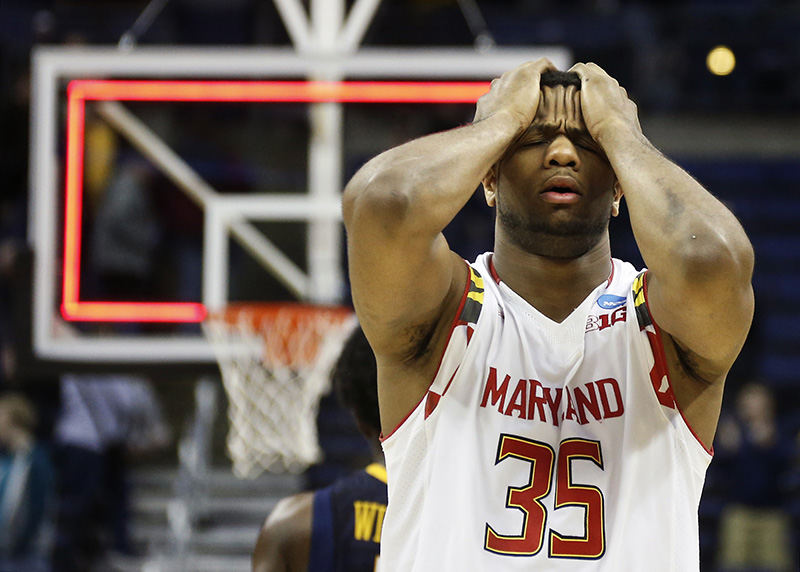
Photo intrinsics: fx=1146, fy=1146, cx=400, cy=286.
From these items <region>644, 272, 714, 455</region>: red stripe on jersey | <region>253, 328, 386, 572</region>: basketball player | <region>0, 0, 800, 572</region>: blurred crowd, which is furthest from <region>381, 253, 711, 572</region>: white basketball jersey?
<region>0, 0, 800, 572</region>: blurred crowd

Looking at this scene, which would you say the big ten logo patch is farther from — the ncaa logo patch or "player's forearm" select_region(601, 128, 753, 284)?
"player's forearm" select_region(601, 128, 753, 284)

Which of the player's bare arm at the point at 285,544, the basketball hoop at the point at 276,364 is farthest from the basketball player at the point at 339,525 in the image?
the basketball hoop at the point at 276,364

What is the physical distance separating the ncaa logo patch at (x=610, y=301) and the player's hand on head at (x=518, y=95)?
399 mm

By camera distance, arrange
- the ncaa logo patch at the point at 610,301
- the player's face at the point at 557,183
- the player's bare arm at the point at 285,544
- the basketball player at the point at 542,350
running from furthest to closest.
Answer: the player's bare arm at the point at 285,544 < the ncaa logo patch at the point at 610,301 < the player's face at the point at 557,183 < the basketball player at the point at 542,350

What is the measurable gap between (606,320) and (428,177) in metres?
0.49

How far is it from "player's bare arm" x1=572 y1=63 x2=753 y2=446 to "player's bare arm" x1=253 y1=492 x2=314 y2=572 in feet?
4.54

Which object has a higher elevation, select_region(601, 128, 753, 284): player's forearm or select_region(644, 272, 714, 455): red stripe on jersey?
select_region(601, 128, 753, 284): player's forearm

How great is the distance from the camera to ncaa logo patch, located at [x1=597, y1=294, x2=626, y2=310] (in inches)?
93.0

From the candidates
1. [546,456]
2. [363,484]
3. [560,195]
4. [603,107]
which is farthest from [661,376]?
[363,484]

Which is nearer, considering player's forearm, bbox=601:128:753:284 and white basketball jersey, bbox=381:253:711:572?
player's forearm, bbox=601:128:753:284

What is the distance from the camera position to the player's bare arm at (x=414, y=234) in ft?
6.99

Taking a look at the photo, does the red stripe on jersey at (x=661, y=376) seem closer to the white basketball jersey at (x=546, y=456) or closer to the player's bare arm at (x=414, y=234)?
the white basketball jersey at (x=546, y=456)

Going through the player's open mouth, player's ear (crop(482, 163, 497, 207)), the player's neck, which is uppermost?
player's ear (crop(482, 163, 497, 207))

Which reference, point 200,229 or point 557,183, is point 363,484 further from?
point 200,229
